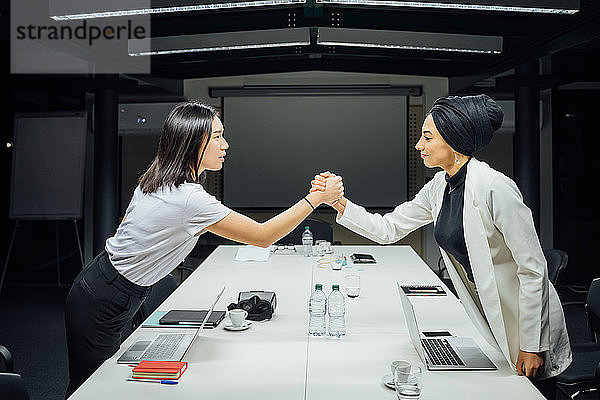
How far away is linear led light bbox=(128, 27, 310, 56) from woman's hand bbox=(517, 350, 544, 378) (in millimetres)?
3596

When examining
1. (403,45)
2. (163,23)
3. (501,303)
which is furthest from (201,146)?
(403,45)

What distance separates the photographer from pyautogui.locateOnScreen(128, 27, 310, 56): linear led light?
5.14 m

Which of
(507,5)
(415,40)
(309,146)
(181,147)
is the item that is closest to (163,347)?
(181,147)

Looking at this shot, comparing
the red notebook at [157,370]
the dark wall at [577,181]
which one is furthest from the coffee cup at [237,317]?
the dark wall at [577,181]

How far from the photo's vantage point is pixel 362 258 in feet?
15.5

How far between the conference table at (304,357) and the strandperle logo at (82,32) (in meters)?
2.19

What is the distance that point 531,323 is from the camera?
6.94ft

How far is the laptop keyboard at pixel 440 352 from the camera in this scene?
7.31ft

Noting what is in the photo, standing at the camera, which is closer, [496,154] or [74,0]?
[74,0]

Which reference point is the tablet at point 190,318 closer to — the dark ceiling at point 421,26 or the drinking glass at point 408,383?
the drinking glass at point 408,383

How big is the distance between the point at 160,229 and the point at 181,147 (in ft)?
1.17

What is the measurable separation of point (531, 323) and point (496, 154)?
6.17m

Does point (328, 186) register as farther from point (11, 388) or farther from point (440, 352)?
point (11, 388)

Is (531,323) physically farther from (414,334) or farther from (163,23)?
(163,23)
